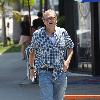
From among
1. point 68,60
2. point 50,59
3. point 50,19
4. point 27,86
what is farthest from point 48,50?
point 27,86

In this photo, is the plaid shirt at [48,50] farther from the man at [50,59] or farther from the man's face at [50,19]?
the man's face at [50,19]

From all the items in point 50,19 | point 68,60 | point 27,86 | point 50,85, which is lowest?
point 27,86

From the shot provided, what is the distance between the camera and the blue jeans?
7684 millimetres

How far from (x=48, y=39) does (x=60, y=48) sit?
211mm

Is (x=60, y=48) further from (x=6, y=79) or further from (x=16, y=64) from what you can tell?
(x=16, y=64)

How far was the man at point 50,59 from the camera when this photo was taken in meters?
7.70

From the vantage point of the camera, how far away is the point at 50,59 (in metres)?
7.75

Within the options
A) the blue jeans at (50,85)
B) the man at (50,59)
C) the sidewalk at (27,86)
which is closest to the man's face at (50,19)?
the man at (50,59)

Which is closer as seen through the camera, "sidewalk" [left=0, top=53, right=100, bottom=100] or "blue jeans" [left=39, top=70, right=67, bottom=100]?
"blue jeans" [left=39, top=70, right=67, bottom=100]

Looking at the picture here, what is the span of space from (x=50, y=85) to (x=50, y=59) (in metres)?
0.36

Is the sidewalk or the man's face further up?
the man's face

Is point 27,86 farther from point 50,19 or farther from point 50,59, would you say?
point 50,19

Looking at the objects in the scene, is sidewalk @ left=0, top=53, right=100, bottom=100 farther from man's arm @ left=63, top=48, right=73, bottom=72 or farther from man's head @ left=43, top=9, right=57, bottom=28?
man's head @ left=43, top=9, right=57, bottom=28

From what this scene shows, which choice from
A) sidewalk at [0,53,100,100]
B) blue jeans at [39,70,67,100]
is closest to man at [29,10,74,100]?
blue jeans at [39,70,67,100]
